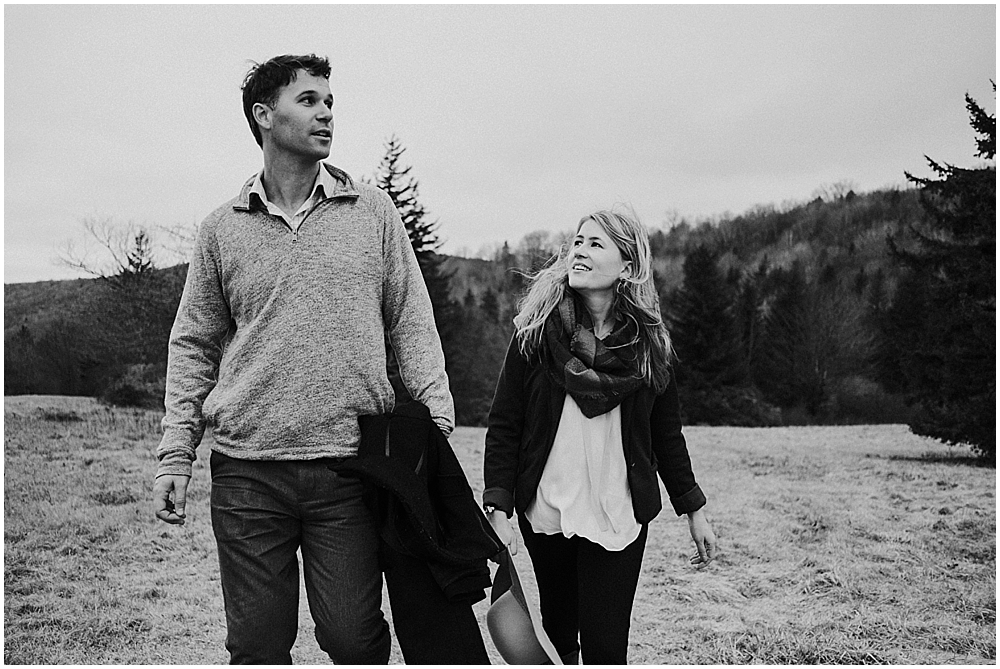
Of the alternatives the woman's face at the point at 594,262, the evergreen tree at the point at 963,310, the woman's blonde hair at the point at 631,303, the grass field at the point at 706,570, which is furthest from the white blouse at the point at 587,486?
the evergreen tree at the point at 963,310

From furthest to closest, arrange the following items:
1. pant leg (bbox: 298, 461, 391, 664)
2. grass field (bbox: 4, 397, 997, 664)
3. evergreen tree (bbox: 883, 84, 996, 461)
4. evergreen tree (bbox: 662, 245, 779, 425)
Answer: evergreen tree (bbox: 662, 245, 779, 425), evergreen tree (bbox: 883, 84, 996, 461), grass field (bbox: 4, 397, 997, 664), pant leg (bbox: 298, 461, 391, 664)

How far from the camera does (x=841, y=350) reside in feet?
108

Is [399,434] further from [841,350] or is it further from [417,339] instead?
[841,350]

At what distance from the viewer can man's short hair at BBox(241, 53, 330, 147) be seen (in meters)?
2.47

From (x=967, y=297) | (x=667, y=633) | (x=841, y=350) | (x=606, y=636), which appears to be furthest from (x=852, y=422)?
(x=606, y=636)

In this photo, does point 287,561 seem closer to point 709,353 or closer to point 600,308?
point 600,308

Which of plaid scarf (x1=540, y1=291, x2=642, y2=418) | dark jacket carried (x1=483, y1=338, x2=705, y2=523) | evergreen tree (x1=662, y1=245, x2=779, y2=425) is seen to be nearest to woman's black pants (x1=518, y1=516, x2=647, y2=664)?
dark jacket carried (x1=483, y1=338, x2=705, y2=523)

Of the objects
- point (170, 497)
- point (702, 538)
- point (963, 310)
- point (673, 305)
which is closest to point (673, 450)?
point (702, 538)

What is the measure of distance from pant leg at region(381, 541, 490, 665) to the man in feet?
0.20

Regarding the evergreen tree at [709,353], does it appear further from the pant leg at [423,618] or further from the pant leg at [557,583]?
the pant leg at [423,618]

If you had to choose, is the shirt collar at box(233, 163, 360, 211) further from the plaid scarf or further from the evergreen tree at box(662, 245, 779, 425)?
the evergreen tree at box(662, 245, 779, 425)

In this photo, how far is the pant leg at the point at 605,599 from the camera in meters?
2.57

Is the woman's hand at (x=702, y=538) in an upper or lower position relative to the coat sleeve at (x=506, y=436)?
lower

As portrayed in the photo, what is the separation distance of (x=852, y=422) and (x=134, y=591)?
2659cm
